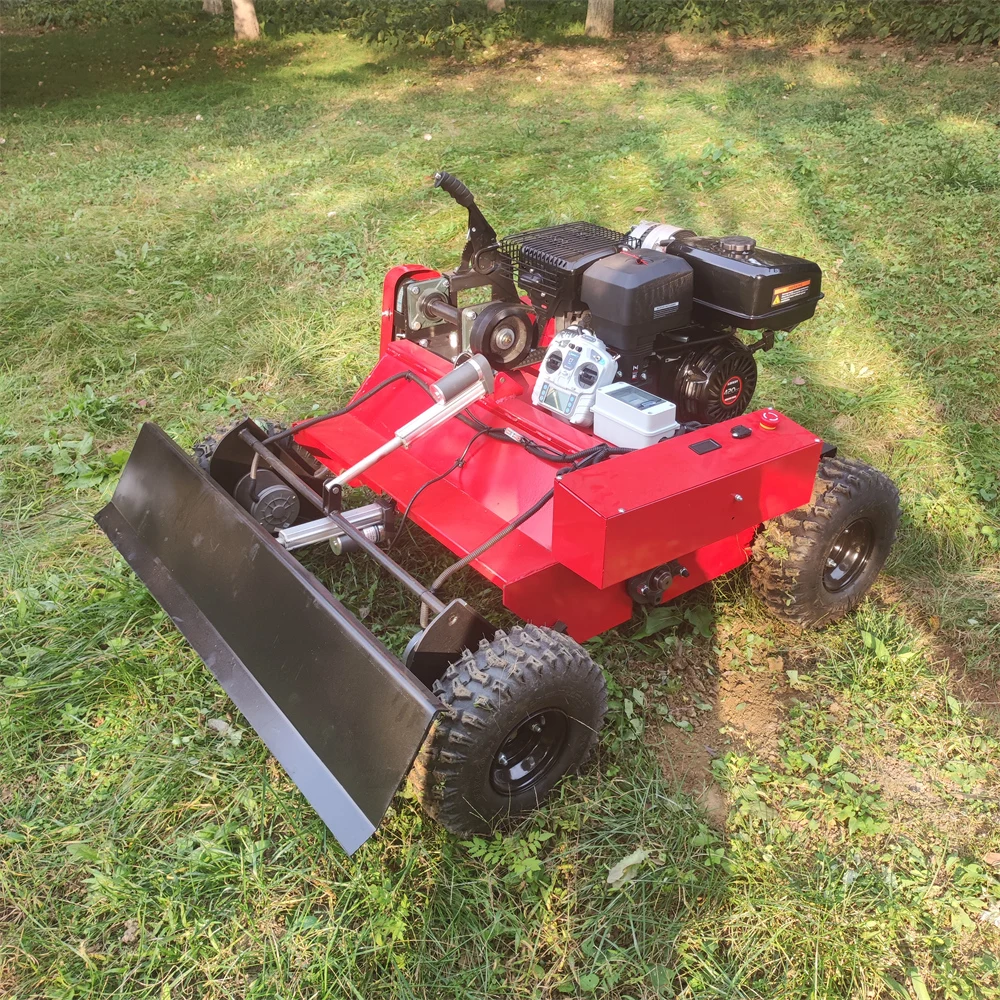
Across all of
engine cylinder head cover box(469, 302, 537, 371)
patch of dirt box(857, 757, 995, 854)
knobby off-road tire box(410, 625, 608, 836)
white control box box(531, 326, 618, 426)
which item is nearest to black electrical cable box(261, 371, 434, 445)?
engine cylinder head cover box(469, 302, 537, 371)

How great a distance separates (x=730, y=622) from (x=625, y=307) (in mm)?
1333

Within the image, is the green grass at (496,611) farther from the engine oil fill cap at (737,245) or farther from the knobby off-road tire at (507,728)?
the engine oil fill cap at (737,245)

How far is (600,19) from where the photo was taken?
12.4m

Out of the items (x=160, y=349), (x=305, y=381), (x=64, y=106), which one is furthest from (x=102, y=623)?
(x=64, y=106)

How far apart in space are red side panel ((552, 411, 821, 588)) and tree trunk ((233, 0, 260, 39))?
14.2 metres

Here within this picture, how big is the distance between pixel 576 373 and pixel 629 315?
28cm

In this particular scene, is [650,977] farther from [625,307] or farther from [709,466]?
[625,307]

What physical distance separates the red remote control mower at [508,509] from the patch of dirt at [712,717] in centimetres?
30

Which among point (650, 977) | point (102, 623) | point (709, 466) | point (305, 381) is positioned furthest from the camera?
point (305, 381)

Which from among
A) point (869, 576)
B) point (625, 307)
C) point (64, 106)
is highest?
point (625, 307)

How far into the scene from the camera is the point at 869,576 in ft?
11.5

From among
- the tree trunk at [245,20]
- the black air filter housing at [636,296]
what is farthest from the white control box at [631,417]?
the tree trunk at [245,20]

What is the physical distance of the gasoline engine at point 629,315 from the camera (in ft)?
10.1

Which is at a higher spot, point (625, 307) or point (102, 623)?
point (625, 307)
